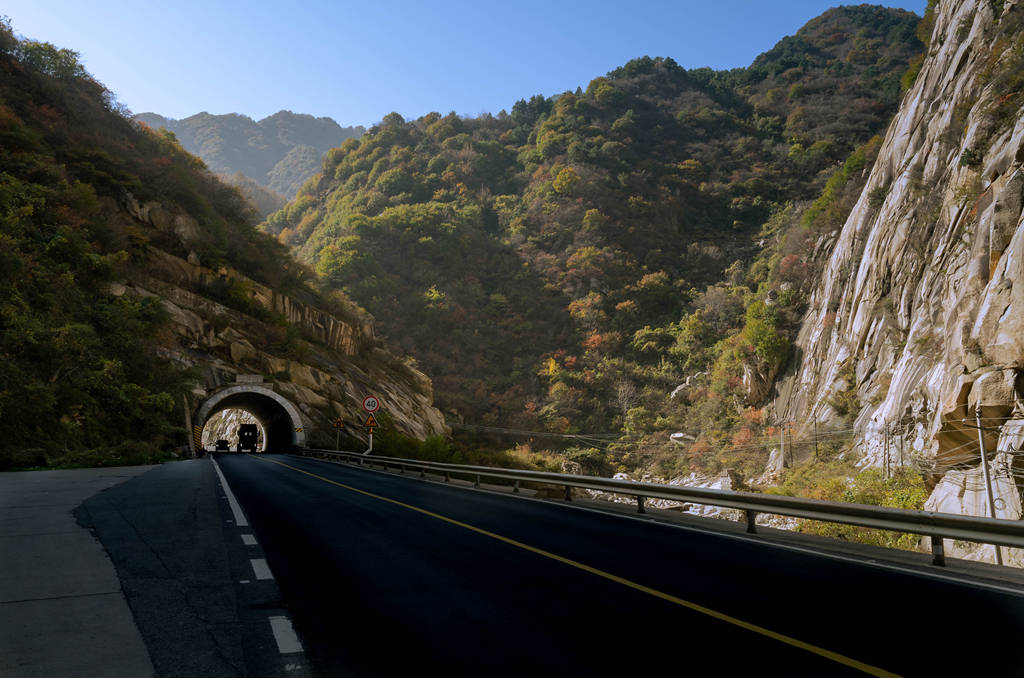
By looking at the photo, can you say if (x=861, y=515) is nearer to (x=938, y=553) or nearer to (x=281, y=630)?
(x=938, y=553)

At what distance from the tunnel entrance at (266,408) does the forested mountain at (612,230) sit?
70.7 ft

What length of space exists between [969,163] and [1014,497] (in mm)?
16970

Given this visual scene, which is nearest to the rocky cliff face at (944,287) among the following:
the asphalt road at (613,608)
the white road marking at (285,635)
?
the asphalt road at (613,608)

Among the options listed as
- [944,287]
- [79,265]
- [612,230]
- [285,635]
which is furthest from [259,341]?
[612,230]

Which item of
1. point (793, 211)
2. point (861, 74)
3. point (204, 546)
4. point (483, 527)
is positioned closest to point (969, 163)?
point (483, 527)

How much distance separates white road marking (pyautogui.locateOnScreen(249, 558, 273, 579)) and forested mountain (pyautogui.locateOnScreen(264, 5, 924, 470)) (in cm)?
4576

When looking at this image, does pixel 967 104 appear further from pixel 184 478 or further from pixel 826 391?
pixel 184 478

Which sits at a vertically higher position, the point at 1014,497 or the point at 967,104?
the point at 967,104

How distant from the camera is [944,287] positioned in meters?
25.5

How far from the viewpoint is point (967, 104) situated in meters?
29.3

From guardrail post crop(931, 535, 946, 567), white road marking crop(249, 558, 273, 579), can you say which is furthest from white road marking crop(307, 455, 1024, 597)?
white road marking crop(249, 558, 273, 579)

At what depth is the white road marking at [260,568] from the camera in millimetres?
6296

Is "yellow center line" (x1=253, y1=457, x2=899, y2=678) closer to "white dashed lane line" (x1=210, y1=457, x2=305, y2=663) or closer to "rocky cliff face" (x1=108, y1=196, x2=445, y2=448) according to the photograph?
"white dashed lane line" (x1=210, y1=457, x2=305, y2=663)

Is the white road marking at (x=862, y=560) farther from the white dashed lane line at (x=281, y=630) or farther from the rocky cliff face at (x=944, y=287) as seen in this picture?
the rocky cliff face at (x=944, y=287)
